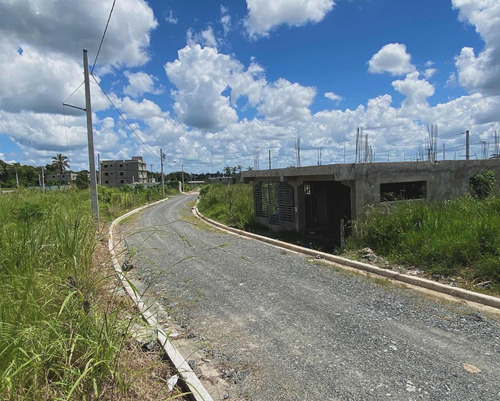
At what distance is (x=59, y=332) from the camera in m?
2.83

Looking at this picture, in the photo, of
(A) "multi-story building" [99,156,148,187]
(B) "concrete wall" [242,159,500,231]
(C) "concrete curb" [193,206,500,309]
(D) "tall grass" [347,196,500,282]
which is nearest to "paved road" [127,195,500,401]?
(C) "concrete curb" [193,206,500,309]

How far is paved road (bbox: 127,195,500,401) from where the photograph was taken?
3268 mm

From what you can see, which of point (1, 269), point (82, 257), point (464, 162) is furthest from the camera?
point (464, 162)

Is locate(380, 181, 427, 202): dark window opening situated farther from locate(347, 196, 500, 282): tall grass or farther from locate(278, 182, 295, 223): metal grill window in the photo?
locate(278, 182, 295, 223): metal grill window

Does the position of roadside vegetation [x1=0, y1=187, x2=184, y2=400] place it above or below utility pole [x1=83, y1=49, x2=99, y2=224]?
below

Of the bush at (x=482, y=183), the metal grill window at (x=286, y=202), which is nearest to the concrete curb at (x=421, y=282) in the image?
the metal grill window at (x=286, y=202)

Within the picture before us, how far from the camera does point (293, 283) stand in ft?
21.9

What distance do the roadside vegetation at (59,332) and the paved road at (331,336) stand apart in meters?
0.90

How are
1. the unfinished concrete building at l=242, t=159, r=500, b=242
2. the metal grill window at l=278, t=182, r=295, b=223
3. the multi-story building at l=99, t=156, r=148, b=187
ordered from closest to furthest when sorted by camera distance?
the unfinished concrete building at l=242, t=159, r=500, b=242 → the metal grill window at l=278, t=182, r=295, b=223 → the multi-story building at l=99, t=156, r=148, b=187

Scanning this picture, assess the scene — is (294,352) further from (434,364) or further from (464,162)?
(464,162)

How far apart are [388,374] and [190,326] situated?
2.68 meters

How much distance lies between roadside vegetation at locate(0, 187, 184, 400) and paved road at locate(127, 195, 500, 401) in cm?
90

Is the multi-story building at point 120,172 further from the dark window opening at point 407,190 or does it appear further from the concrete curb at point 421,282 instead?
the concrete curb at point 421,282

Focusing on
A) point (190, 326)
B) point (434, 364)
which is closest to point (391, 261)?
point (434, 364)
